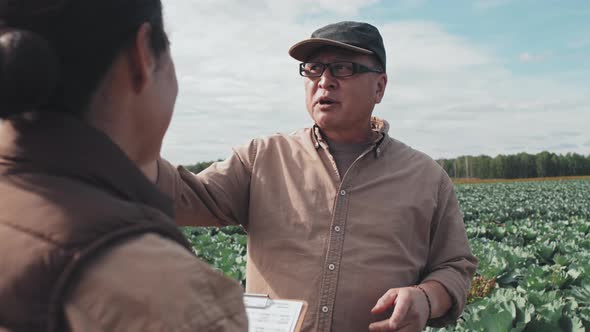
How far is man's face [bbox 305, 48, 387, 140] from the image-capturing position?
276cm

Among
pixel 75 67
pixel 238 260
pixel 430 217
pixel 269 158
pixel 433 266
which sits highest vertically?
pixel 75 67

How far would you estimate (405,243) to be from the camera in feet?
8.66

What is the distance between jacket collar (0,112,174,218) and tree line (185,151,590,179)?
81.8 metres

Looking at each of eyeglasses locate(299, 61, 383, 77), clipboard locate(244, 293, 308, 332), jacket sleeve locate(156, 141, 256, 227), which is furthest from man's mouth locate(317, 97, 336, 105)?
clipboard locate(244, 293, 308, 332)

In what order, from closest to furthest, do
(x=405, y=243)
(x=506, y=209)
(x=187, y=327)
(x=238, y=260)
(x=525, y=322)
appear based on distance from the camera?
(x=187, y=327), (x=405, y=243), (x=525, y=322), (x=238, y=260), (x=506, y=209)

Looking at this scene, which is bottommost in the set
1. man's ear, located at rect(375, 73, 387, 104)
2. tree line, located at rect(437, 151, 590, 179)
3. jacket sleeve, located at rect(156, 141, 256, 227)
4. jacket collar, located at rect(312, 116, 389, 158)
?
tree line, located at rect(437, 151, 590, 179)

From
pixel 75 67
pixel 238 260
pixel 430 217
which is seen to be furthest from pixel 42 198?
pixel 238 260

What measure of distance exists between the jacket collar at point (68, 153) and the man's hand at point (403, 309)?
4.92ft

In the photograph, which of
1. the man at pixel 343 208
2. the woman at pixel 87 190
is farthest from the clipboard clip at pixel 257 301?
the woman at pixel 87 190

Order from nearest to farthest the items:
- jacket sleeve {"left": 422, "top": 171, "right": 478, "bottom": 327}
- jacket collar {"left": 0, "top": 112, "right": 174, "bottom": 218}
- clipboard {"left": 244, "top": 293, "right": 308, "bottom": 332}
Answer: jacket collar {"left": 0, "top": 112, "right": 174, "bottom": 218}, clipboard {"left": 244, "top": 293, "right": 308, "bottom": 332}, jacket sleeve {"left": 422, "top": 171, "right": 478, "bottom": 327}

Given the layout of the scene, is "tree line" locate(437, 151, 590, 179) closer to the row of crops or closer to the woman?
the row of crops

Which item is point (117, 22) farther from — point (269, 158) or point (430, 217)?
point (430, 217)

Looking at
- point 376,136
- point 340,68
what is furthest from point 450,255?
point 340,68

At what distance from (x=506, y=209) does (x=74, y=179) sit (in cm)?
1823
